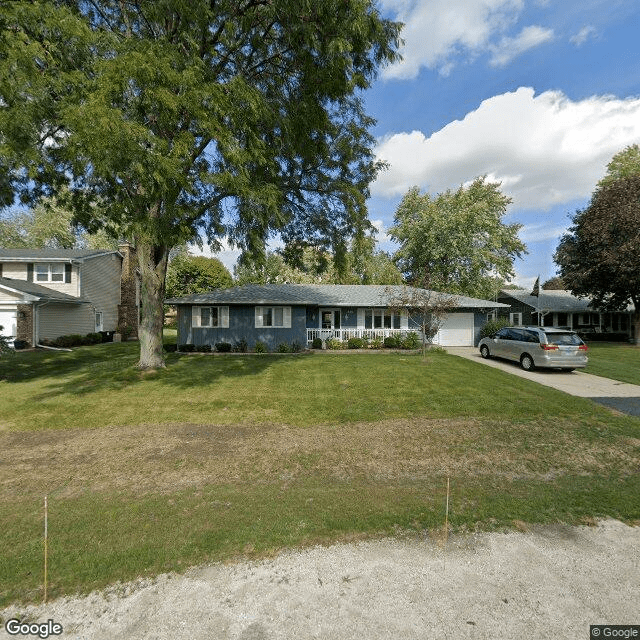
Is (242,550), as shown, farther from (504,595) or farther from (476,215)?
(476,215)

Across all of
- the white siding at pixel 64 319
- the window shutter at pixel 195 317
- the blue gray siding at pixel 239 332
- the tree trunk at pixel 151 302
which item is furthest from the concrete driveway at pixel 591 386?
the white siding at pixel 64 319

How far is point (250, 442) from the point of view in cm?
696

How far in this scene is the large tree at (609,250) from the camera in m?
23.8

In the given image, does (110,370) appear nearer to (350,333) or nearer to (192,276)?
(350,333)

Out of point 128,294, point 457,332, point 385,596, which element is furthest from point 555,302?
point 128,294

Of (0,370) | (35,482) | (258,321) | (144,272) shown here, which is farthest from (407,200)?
(35,482)

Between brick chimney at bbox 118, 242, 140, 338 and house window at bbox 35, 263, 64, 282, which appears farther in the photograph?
brick chimney at bbox 118, 242, 140, 338

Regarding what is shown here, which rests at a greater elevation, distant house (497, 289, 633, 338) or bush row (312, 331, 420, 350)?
distant house (497, 289, 633, 338)

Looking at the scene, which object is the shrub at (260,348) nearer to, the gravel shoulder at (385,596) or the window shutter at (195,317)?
the window shutter at (195,317)

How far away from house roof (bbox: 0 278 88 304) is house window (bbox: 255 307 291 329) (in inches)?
494

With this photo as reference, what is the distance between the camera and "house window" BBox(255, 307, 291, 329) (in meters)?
21.1

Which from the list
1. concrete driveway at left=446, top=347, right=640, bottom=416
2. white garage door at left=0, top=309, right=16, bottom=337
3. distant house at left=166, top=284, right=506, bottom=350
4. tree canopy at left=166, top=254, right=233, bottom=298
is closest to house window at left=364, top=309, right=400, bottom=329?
distant house at left=166, top=284, right=506, bottom=350

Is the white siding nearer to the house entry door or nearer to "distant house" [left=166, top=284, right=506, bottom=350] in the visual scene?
"distant house" [left=166, top=284, right=506, bottom=350]

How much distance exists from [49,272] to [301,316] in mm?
18295
